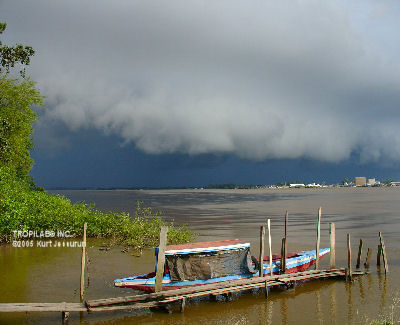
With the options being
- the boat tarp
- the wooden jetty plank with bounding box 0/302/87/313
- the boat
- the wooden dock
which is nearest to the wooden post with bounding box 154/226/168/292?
the wooden dock

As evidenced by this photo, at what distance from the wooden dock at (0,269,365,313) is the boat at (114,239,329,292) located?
514 millimetres

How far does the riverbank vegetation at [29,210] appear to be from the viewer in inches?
846

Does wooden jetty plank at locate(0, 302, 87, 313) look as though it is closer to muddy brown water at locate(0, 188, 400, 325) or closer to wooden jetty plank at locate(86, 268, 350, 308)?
wooden jetty plank at locate(86, 268, 350, 308)

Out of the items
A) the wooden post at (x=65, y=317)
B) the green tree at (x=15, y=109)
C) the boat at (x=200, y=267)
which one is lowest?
the wooden post at (x=65, y=317)

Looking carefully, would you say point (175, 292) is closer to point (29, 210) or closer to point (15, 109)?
point (29, 210)

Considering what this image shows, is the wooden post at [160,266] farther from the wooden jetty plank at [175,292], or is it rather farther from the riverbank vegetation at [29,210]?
the riverbank vegetation at [29,210]

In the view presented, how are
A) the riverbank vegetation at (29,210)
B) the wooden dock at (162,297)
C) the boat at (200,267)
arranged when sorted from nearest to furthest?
the wooden dock at (162,297) → the boat at (200,267) → the riverbank vegetation at (29,210)

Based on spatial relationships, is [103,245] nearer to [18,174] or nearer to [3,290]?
[3,290]

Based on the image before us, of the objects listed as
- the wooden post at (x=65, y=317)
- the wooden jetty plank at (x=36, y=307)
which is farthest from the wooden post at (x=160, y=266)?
the wooden post at (x=65, y=317)

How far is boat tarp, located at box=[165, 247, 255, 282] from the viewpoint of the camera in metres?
13.2

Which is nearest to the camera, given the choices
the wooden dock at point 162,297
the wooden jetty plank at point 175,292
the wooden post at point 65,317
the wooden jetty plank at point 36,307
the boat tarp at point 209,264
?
the wooden jetty plank at point 36,307

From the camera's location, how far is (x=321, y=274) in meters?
15.7

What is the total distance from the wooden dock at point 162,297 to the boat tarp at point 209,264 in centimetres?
62

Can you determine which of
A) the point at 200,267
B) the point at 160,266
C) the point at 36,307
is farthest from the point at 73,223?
the point at 36,307
